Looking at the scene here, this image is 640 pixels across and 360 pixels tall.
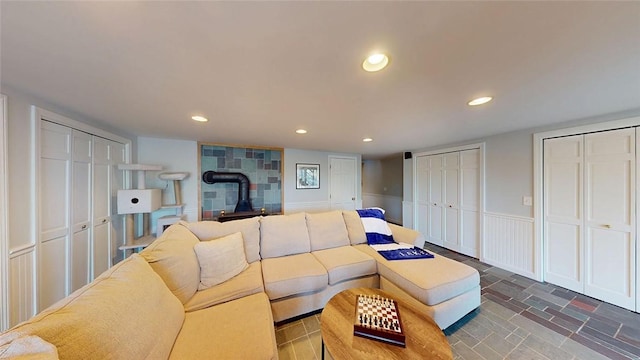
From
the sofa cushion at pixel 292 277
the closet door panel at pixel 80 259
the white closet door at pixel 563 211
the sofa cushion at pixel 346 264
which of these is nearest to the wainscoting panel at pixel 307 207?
the sofa cushion at pixel 346 264

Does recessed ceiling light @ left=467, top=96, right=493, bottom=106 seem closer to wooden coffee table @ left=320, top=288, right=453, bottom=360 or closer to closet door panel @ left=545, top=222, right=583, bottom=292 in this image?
wooden coffee table @ left=320, top=288, right=453, bottom=360

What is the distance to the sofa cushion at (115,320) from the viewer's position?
2.19 feet

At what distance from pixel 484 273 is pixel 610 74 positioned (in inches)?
103

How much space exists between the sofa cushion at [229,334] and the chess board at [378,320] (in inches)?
21.1

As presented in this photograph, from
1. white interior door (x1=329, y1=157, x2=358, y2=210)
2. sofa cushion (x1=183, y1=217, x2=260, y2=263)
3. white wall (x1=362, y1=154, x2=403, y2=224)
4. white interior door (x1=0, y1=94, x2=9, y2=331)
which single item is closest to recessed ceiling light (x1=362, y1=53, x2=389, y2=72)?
sofa cushion (x1=183, y1=217, x2=260, y2=263)

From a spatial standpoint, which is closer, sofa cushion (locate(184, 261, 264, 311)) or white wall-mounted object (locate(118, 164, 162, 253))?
sofa cushion (locate(184, 261, 264, 311))

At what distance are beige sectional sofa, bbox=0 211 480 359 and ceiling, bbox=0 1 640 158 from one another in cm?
122

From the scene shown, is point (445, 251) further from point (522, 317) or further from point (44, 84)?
point (44, 84)

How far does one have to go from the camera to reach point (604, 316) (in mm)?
1951

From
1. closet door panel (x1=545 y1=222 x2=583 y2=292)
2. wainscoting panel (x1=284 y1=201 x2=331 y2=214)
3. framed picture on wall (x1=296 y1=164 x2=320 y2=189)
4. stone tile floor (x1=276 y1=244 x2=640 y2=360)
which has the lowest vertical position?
stone tile floor (x1=276 y1=244 x2=640 y2=360)

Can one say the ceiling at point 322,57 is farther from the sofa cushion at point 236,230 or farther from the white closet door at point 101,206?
the sofa cushion at point 236,230

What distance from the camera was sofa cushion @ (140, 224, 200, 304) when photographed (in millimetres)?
1369

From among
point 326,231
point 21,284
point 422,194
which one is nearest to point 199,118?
point 21,284

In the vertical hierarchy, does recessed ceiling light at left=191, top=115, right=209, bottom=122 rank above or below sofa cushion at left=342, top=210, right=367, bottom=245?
above
